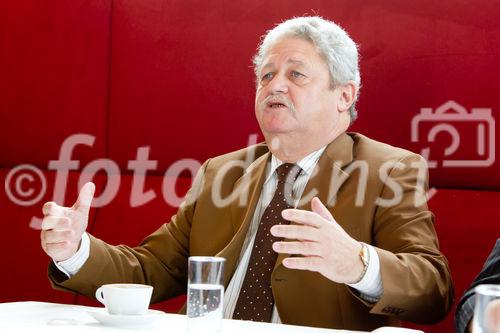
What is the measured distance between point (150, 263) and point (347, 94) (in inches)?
24.9

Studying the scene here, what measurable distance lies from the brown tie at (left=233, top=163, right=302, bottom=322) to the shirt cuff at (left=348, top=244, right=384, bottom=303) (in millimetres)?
286

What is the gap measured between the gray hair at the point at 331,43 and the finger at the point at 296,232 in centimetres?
67

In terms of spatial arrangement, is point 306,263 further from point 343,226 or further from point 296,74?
point 296,74

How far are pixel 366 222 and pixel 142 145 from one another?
0.82 m

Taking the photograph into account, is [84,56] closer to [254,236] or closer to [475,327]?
[254,236]

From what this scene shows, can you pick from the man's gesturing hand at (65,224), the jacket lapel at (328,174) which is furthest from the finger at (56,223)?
the jacket lapel at (328,174)

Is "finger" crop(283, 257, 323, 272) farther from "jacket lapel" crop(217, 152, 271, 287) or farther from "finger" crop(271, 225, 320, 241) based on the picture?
"jacket lapel" crop(217, 152, 271, 287)

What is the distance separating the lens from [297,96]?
184cm

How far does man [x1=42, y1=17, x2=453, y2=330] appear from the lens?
1.46m

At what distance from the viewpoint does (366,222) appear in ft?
5.42

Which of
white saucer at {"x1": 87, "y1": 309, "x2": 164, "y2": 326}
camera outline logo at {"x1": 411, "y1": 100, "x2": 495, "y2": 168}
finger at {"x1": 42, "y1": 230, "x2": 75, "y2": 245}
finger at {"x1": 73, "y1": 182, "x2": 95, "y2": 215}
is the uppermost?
camera outline logo at {"x1": 411, "y1": 100, "x2": 495, "y2": 168}

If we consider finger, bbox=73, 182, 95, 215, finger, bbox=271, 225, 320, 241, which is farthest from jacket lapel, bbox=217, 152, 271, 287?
finger, bbox=271, 225, 320, 241

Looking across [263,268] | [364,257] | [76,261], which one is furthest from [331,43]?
[76,261]

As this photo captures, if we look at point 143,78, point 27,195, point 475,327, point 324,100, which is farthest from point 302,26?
point 475,327
